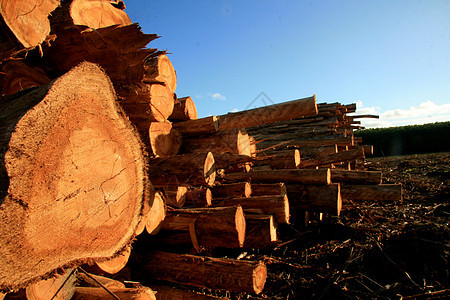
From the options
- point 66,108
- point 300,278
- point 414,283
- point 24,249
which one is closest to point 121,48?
point 66,108

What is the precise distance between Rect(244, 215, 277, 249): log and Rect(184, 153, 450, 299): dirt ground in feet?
2.34

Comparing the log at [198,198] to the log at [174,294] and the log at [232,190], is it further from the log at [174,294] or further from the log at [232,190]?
the log at [174,294]

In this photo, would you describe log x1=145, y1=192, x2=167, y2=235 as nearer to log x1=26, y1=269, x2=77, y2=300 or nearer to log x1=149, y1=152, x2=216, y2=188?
log x1=149, y1=152, x2=216, y2=188

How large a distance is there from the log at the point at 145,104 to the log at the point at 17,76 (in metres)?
0.70

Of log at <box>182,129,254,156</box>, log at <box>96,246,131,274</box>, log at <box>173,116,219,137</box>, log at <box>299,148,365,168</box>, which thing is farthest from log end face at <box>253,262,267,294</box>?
log at <box>299,148,365,168</box>

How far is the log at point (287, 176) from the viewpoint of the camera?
3707mm

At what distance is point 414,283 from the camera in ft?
9.84

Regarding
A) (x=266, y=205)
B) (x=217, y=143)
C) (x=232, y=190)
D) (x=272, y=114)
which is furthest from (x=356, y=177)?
(x=217, y=143)

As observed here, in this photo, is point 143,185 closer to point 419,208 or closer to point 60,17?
point 60,17

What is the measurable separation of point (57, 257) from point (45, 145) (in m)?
0.59

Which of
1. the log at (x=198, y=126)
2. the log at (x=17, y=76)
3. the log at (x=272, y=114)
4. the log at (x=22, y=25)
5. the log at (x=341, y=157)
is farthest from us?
the log at (x=341, y=157)

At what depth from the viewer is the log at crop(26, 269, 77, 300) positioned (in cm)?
163

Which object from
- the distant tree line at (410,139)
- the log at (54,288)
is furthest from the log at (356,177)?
the distant tree line at (410,139)

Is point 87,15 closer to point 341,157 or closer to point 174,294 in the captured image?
point 174,294
